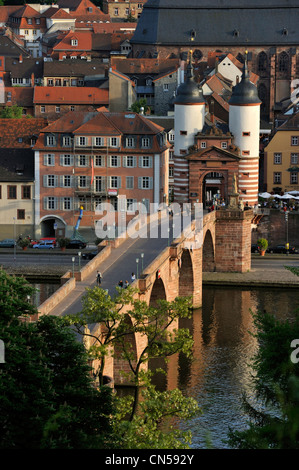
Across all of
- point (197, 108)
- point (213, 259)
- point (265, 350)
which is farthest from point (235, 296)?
point (265, 350)

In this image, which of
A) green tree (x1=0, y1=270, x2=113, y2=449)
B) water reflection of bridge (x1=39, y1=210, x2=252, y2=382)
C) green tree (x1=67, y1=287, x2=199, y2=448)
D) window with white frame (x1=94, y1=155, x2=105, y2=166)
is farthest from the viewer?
window with white frame (x1=94, y1=155, x2=105, y2=166)

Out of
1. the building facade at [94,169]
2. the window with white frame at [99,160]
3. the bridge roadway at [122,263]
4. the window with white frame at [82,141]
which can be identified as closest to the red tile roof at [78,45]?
the building facade at [94,169]

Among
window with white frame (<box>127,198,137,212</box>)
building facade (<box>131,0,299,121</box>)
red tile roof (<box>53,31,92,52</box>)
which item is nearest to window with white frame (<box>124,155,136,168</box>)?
window with white frame (<box>127,198,137,212</box>)

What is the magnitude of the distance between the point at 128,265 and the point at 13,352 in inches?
1281

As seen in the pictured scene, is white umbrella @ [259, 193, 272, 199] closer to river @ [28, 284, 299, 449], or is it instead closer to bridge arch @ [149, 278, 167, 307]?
river @ [28, 284, 299, 449]

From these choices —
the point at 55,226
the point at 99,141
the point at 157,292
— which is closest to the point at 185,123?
the point at 99,141

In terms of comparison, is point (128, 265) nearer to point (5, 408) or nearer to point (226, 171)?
point (226, 171)

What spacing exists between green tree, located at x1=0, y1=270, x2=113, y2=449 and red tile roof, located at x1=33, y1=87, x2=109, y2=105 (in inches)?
3493

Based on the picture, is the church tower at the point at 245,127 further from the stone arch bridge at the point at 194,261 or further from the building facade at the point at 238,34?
the building facade at the point at 238,34

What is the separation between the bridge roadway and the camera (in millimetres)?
64312

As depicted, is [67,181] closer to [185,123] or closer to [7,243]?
[7,243]

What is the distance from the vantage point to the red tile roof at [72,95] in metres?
136

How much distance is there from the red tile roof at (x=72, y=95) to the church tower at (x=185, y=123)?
34017mm

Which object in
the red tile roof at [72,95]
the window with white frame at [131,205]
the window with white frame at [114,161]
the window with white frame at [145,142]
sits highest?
the red tile roof at [72,95]
